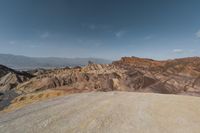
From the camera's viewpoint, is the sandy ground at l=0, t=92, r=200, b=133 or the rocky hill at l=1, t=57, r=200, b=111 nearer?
the sandy ground at l=0, t=92, r=200, b=133

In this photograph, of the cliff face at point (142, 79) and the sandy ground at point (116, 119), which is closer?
the sandy ground at point (116, 119)

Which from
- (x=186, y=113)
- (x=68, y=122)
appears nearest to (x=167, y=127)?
(x=186, y=113)

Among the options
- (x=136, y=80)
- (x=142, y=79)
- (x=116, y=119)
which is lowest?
(x=136, y=80)

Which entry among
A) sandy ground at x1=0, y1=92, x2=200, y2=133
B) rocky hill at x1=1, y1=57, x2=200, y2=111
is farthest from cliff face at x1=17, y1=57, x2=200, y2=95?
sandy ground at x1=0, y1=92, x2=200, y2=133

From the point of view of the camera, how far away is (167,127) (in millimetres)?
9836

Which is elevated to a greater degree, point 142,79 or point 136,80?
point 142,79

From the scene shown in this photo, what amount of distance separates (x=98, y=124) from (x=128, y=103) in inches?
177

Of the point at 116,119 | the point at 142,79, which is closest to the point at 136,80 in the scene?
the point at 142,79

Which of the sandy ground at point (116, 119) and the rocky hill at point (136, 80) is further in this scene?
the rocky hill at point (136, 80)

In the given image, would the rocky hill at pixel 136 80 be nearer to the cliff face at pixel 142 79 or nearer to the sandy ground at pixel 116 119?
the cliff face at pixel 142 79

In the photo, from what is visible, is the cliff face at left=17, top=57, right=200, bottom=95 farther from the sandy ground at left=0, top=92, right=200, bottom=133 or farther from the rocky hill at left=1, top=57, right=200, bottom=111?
the sandy ground at left=0, top=92, right=200, bottom=133

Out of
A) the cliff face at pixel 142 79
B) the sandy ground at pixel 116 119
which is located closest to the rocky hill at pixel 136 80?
the cliff face at pixel 142 79

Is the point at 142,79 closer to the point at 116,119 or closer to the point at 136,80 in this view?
the point at 136,80

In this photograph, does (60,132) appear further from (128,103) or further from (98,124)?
(128,103)
